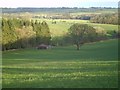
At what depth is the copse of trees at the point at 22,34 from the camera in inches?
3364

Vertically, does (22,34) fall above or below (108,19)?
below

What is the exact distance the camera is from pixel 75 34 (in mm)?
89125

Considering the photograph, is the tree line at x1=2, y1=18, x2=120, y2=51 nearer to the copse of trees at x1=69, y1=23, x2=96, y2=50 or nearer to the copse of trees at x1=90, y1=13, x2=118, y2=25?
the copse of trees at x1=69, y1=23, x2=96, y2=50

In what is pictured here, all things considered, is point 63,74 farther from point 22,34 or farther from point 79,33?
point 22,34

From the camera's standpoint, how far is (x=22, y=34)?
90688 mm

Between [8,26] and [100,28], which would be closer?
[8,26]

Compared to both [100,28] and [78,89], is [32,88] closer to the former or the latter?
[78,89]

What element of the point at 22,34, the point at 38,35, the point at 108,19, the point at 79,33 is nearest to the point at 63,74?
the point at 79,33

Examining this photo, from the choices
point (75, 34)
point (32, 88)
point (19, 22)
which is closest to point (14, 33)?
point (19, 22)

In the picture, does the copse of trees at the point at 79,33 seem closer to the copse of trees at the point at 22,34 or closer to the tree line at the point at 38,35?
the tree line at the point at 38,35

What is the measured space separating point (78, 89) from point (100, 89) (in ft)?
3.19

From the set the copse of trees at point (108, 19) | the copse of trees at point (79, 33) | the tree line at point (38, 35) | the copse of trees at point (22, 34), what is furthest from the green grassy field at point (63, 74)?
the copse of trees at point (108, 19)

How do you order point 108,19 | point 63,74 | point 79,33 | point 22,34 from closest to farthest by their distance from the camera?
point 63,74, point 79,33, point 22,34, point 108,19

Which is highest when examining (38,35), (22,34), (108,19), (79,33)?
(108,19)
